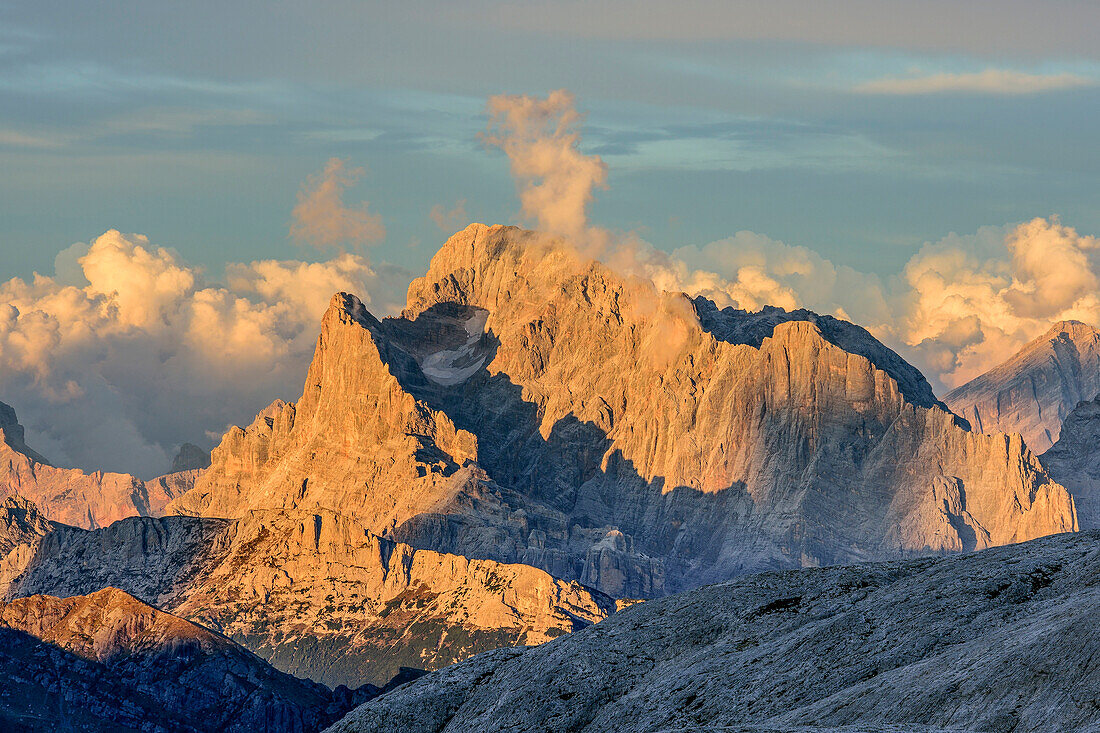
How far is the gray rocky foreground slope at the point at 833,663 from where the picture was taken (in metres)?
128

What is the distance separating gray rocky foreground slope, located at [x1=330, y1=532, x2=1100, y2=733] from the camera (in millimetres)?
128500

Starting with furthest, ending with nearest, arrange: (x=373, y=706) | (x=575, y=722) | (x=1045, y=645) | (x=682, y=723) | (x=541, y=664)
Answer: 1. (x=373, y=706)
2. (x=541, y=664)
3. (x=575, y=722)
4. (x=682, y=723)
5. (x=1045, y=645)

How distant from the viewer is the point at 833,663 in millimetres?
157125

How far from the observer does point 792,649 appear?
164375 millimetres

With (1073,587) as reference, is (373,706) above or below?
above

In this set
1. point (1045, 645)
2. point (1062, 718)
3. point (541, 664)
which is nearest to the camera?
point (1062, 718)

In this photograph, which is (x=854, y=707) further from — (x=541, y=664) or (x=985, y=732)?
(x=541, y=664)

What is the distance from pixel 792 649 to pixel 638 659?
2491cm

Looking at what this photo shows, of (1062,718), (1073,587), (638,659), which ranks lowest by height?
(1062,718)

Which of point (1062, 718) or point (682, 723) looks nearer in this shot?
point (1062, 718)

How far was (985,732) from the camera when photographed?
123 metres

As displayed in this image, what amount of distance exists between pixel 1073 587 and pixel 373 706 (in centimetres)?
8227

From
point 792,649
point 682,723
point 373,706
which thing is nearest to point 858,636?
point 792,649

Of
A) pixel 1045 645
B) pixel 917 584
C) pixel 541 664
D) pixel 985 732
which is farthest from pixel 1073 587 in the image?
pixel 541 664
